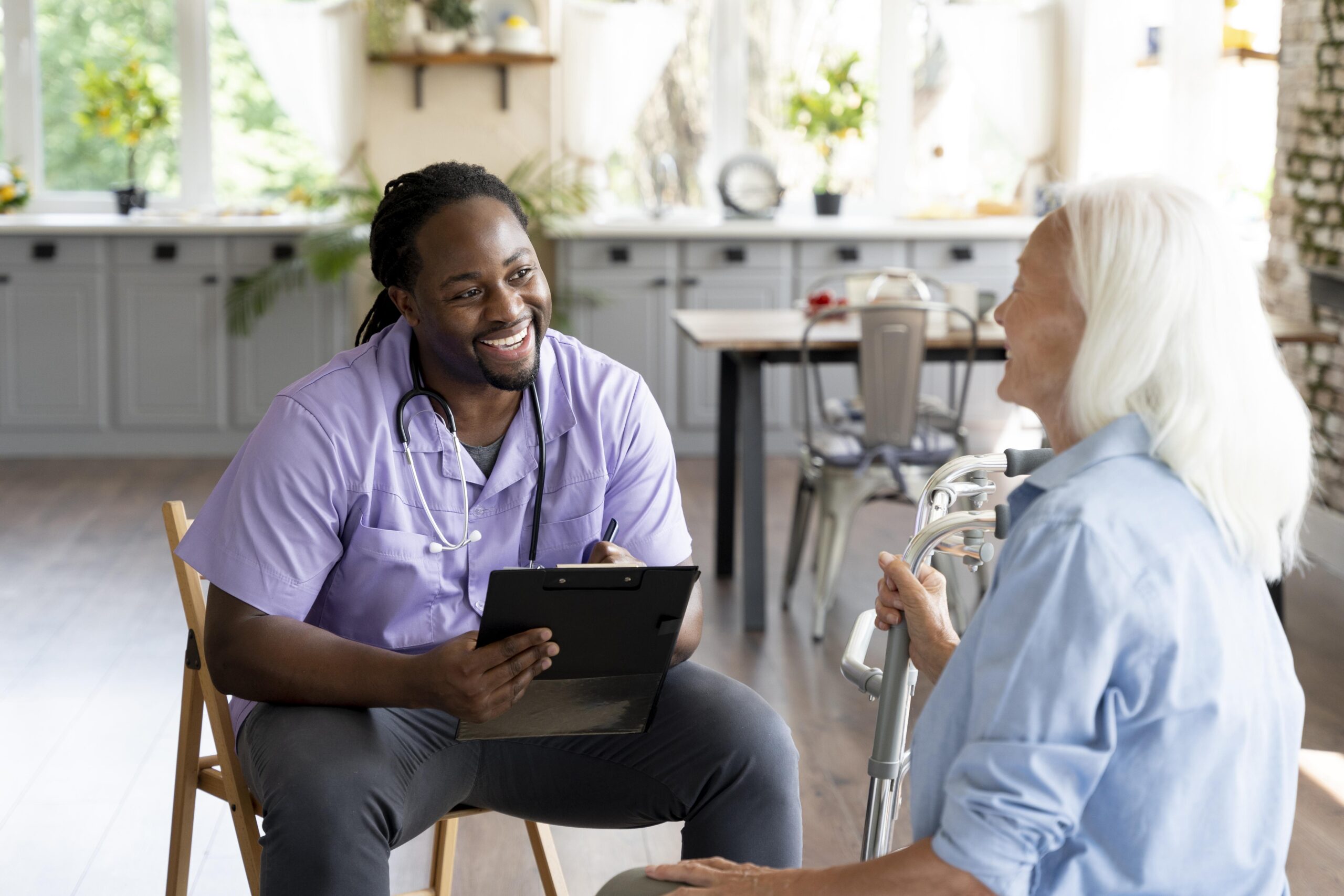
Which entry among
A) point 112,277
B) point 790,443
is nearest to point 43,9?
point 112,277

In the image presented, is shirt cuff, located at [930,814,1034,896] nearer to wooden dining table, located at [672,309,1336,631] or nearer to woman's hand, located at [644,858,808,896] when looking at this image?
woman's hand, located at [644,858,808,896]

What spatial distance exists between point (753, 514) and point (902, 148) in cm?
330

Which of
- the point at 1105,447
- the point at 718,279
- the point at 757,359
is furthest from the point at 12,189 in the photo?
the point at 1105,447

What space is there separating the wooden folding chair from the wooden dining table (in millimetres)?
1529

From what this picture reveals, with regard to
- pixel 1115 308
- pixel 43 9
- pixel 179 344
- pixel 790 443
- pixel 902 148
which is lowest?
pixel 790 443

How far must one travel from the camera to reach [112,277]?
216 inches

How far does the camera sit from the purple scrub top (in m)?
1.57

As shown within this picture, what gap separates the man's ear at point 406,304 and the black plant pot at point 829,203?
4523mm

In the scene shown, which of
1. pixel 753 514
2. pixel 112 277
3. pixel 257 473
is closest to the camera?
pixel 257 473

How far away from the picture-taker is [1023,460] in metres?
1.29

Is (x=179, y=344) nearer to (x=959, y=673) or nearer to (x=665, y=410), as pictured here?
(x=665, y=410)

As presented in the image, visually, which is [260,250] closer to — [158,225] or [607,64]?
[158,225]

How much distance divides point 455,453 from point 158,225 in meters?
4.26

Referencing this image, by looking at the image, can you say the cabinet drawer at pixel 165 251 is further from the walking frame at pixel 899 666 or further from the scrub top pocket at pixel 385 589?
the walking frame at pixel 899 666
